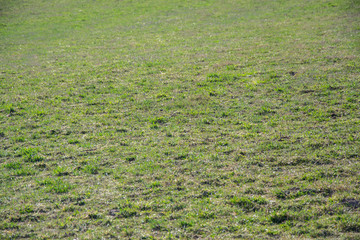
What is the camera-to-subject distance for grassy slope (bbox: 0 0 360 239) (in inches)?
217

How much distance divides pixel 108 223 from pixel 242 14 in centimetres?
2019

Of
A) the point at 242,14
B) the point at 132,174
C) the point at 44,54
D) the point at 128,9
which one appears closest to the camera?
the point at 132,174

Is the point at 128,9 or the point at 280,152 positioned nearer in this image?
the point at 280,152

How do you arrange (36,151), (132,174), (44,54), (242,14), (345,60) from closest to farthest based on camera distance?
(132,174) < (36,151) < (345,60) < (44,54) < (242,14)

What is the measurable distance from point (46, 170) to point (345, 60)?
1022 cm

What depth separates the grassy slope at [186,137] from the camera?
552 centimetres

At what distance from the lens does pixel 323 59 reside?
12.8m

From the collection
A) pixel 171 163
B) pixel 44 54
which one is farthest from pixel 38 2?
pixel 171 163

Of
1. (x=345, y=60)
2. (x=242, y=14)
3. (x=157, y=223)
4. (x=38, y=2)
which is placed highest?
(x=38, y=2)

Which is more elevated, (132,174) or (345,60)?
(345,60)

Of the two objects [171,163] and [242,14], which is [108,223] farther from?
[242,14]

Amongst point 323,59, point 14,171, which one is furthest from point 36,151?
point 323,59

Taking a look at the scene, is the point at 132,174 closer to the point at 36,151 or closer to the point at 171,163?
A: the point at 171,163

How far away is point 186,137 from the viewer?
27.0 ft
